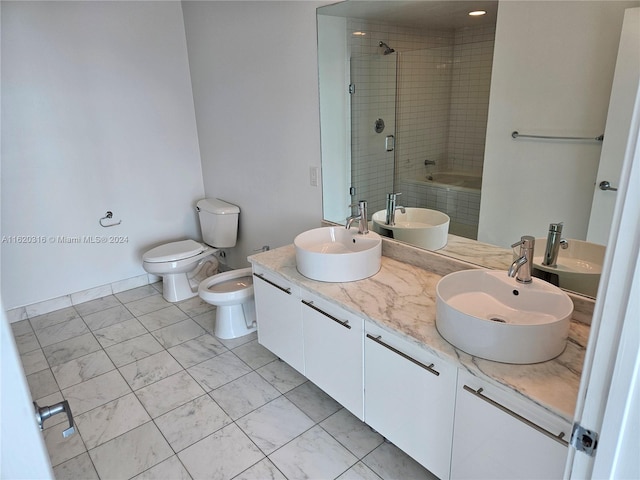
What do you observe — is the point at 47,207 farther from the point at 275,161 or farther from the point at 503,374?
the point at 503,374

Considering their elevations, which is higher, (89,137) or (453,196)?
(89,137)

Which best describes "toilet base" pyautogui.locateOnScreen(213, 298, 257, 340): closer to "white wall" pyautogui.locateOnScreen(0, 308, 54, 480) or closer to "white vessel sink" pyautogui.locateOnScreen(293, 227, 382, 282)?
"white vessel sink" pyautogui.locateOnScreen(293, 227, 382, 282)

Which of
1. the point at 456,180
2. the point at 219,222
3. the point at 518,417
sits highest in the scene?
the point at 456,180

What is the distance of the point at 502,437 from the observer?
1321mm

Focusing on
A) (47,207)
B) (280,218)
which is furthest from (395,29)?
(47,207)

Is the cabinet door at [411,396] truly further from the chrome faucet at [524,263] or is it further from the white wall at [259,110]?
the white wall at [259,110]

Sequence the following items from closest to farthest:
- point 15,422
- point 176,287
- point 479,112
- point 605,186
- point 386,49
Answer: point 15,422, point 605,186, point 479,112, point 386,49, point 176,287

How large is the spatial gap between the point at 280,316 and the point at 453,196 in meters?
1.08

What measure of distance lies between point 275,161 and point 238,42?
2.81 ft

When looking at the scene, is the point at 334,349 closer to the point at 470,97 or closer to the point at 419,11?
the point at 470,97

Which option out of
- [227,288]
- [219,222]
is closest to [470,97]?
[227,288]

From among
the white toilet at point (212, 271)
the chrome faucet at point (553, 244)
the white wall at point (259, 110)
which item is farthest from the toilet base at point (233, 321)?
the chrome faucet at point (553, 244)

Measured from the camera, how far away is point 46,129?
3.05m

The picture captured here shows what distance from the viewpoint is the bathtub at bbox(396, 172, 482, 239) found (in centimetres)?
194
